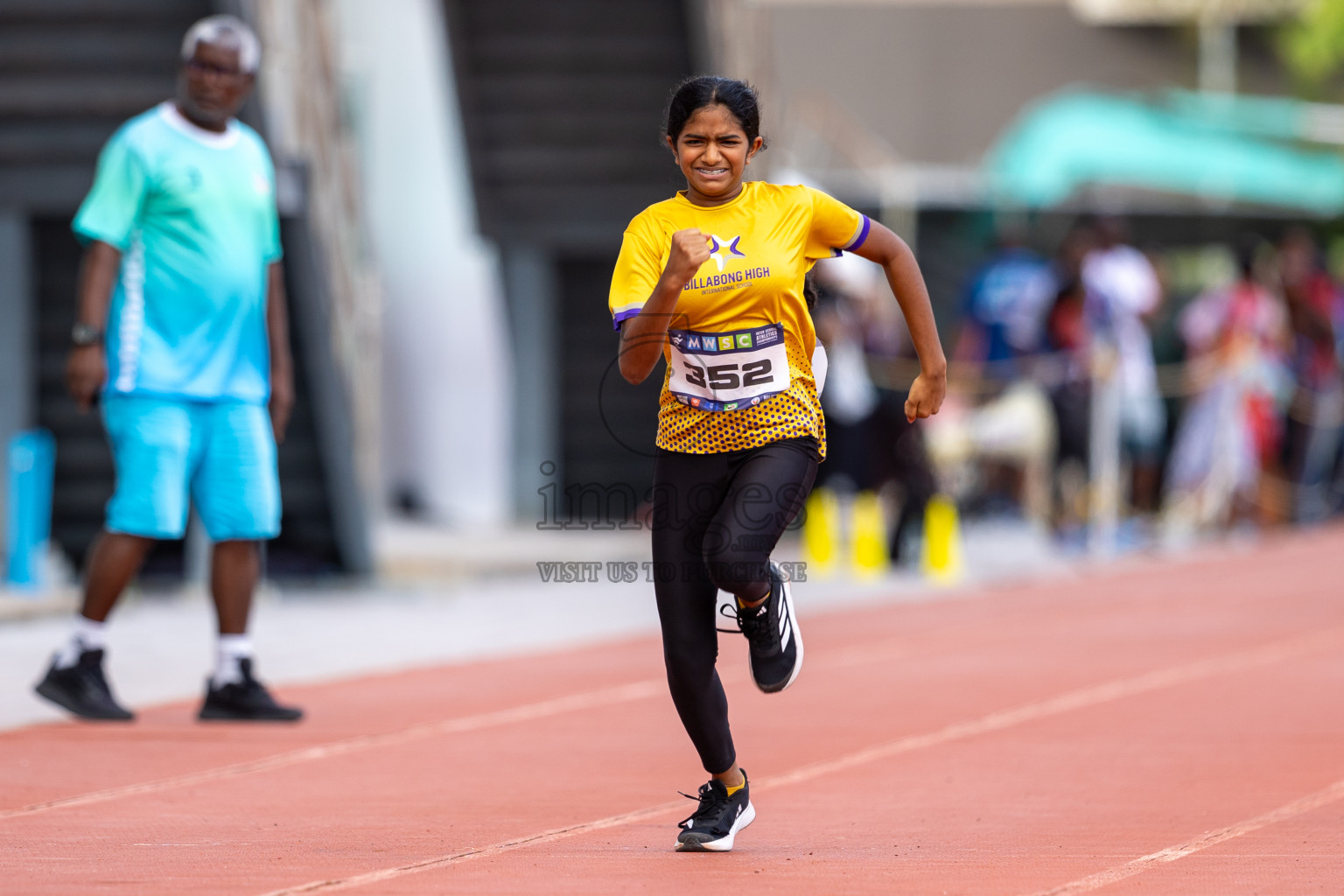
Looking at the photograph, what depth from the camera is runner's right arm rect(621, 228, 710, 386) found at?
4.76 metres

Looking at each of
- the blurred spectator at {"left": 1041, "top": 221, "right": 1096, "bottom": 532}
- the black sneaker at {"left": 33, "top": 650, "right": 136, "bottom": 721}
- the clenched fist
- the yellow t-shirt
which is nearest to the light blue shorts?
the black sneaker at {"left": 33, "top": 650, "right": 136, "bottom": 721}

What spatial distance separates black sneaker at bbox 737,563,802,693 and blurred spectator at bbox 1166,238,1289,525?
38.8 feet

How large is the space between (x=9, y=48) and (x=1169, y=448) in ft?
36.9

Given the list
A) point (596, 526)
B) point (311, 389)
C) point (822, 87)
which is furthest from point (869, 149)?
point (311, 389)

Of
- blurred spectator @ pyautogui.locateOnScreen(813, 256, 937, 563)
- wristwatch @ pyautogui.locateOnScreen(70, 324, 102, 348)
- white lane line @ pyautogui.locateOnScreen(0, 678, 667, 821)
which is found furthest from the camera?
blurred spectator @ pyautogui.locateOnScreen(813, 256, 937, 563)

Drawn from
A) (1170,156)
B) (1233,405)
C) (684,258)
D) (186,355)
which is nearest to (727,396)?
(684,258)

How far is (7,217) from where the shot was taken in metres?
10.5

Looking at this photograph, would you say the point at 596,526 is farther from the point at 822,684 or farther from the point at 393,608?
the point at 822,684

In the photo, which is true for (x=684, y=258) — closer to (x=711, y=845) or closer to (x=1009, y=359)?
(x=711, y=845)

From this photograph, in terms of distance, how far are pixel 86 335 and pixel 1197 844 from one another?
12.7ft

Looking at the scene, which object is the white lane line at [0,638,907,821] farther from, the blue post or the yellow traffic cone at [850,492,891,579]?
the yellow traffic cone at [850,492,891,579]

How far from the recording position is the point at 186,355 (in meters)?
7.27

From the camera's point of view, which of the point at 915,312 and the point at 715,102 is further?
the point at 915,312

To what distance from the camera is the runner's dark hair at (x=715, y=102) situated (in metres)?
5.05
